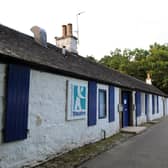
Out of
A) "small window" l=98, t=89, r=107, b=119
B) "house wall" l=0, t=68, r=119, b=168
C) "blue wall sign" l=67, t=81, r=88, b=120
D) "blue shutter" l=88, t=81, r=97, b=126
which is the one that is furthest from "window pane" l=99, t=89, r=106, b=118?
"house wall" l=0, t=68, r=119, b=168

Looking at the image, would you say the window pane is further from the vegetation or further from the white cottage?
the vegetation

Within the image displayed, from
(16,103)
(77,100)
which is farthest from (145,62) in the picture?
(16,103)

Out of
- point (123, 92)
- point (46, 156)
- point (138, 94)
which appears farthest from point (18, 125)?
point (138, 94)

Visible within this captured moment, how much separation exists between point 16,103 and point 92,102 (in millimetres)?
4815

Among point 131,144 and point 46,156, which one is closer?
point 46,156

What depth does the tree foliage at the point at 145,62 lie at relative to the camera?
40594 mm

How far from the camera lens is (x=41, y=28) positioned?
10594mm

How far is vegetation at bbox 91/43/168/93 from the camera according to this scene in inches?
1598

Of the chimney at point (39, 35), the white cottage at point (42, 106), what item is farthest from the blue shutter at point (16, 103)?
the chimney at point (39, 35)

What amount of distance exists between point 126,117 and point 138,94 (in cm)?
319

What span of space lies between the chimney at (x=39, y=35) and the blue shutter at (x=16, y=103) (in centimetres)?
428

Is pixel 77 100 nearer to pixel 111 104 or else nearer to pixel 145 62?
pixel 111 104

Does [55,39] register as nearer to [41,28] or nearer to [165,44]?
[41,28]

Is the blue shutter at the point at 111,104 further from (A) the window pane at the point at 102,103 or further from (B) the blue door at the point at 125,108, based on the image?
(B) the blue door at the point at 125,108
